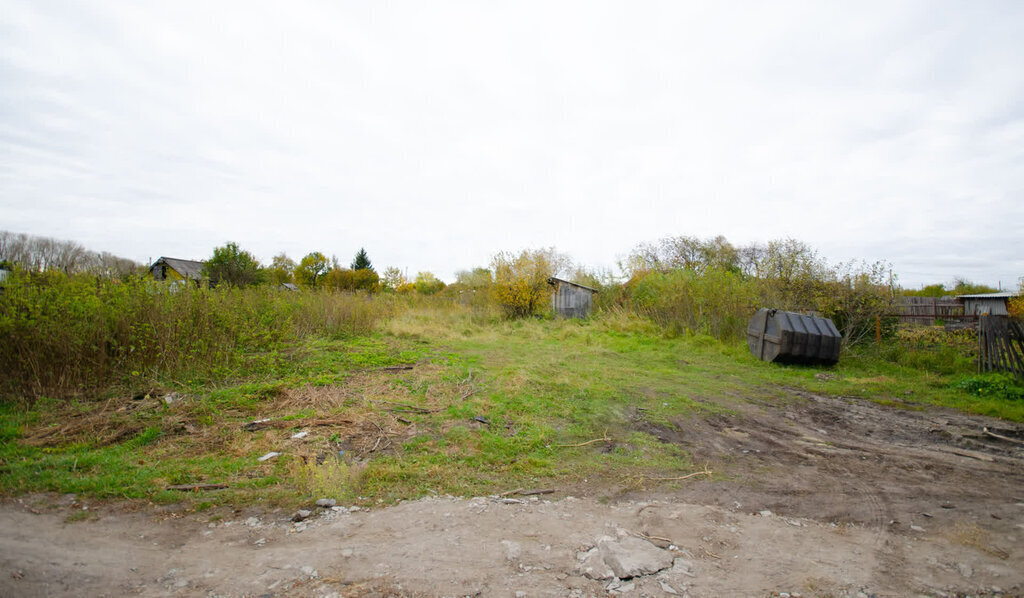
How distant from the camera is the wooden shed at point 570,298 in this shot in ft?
86.3

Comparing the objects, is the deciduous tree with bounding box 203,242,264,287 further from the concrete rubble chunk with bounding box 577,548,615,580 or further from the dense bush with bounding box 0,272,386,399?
the concrete rubble chunk with bounding box 577,548,615,580

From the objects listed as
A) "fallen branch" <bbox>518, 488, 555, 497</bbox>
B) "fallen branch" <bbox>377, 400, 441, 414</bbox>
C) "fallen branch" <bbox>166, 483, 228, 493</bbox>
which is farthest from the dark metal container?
"fallen branch" <bbox>166, 483, 228, 493</bbox>

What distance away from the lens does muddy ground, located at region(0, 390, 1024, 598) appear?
2631mm

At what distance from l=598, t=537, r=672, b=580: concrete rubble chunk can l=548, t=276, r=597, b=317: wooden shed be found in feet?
76.0

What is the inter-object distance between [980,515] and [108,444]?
8.16 meters

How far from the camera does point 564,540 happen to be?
3145 mm

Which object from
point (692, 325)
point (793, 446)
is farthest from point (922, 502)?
point (692, 325)

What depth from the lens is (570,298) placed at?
2669 centimetres

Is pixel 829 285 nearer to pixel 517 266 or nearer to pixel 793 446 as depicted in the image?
pixel 793 446

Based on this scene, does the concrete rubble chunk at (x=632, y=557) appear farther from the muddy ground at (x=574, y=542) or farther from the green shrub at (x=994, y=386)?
the green shrub at (x=994, y=386)

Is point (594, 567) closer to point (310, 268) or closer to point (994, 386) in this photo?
point (994, 386)

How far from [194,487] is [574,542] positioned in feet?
10.8

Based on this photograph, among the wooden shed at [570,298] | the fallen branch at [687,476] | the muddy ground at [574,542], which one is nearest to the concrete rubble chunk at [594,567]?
the muddy ground at [574,542]

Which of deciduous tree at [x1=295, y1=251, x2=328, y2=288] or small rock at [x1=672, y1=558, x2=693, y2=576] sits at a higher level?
deciduous tree at [x1=295, y1=251, x2=328, y2=288]
